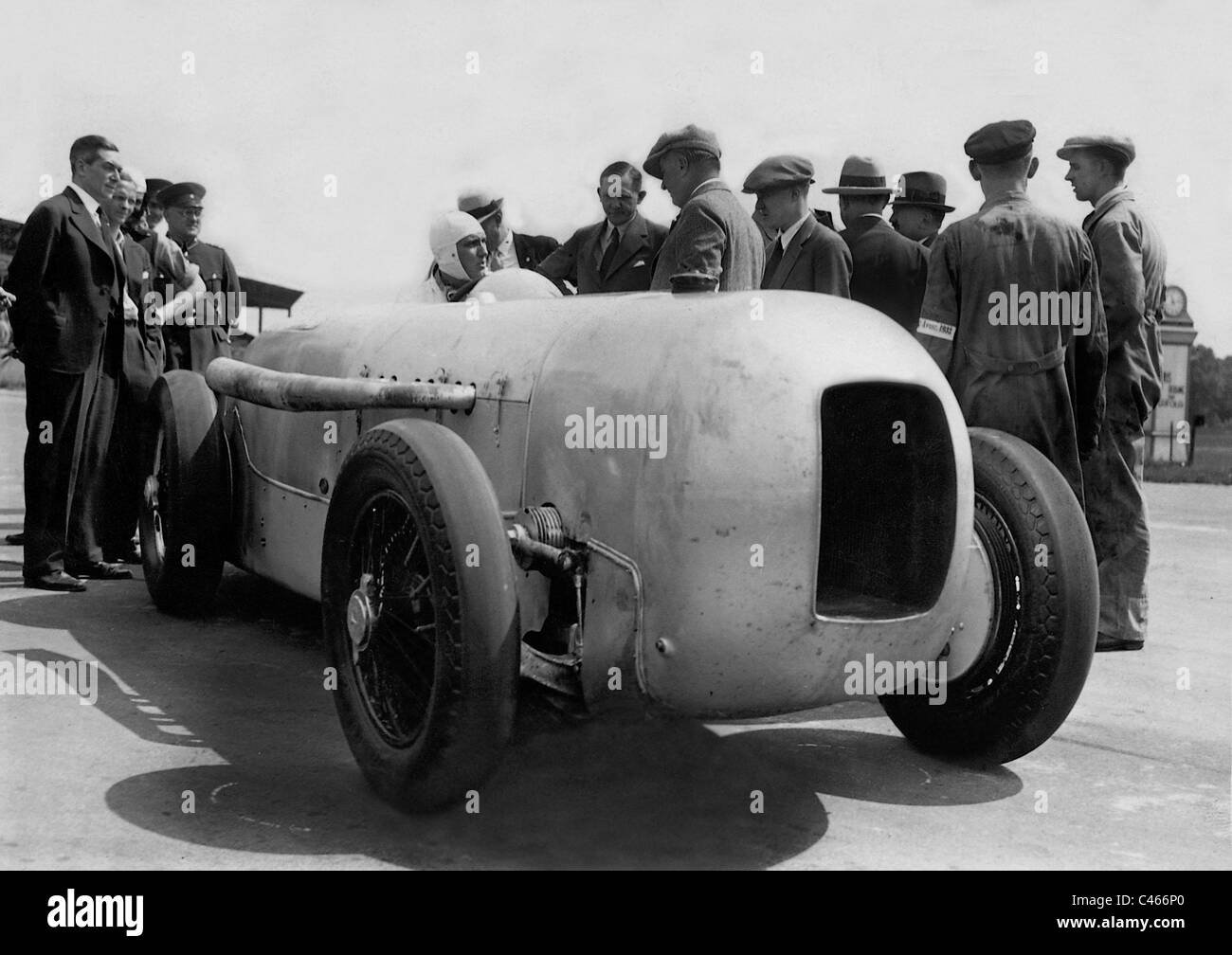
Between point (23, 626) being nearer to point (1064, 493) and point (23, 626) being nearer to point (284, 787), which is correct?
point (284, 787)

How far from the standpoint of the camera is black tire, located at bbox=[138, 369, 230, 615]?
17.1ft

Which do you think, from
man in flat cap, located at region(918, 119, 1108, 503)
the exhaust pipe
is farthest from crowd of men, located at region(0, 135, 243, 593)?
man in flat cap, located at region(918, 119, 1108, 503)

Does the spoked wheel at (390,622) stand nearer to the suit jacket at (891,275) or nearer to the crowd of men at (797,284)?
the crowd of men at (797,284)

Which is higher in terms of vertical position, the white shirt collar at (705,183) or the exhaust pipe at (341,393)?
the white shirt collar at (705,183)

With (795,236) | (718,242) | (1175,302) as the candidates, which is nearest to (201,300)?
(795,236)

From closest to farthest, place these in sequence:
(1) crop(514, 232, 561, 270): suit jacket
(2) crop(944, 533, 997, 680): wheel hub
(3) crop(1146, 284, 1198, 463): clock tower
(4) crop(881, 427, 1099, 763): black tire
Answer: (4) crop(881, 427, 1099, 763): black tire < (2) crop(944, 533, 997, 680): wheel hub < (1) crop(514, 232, 561, 270): suit jacket < (3) crop(1146, 284, 1198, 463): clock tower

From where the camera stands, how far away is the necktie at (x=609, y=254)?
5965 mm

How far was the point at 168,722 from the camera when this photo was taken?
4.01 metres

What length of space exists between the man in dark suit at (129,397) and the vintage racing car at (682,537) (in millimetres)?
2517

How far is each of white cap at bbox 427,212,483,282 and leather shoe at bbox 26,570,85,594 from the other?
2238 millimetres

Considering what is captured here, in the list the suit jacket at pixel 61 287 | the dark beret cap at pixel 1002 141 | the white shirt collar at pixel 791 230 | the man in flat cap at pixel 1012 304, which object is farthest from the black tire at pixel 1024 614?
the suit jacket at pixel 61 287

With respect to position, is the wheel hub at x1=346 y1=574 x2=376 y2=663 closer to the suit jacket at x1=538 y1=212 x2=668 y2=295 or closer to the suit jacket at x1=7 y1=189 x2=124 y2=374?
the suit jacket at x1=538 y1=212 x2=668 y2=295
